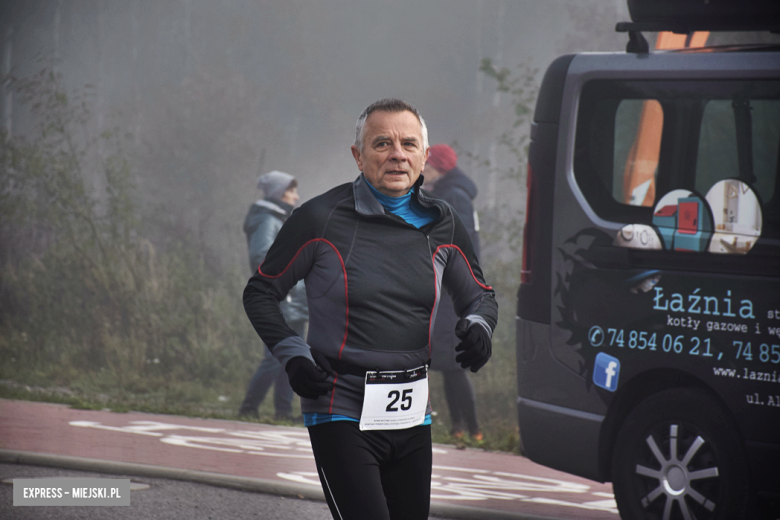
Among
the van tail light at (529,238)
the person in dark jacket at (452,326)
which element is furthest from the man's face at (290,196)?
the van tail light at (529,238)

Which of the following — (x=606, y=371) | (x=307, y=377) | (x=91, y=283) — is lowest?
(x=606, y=371)

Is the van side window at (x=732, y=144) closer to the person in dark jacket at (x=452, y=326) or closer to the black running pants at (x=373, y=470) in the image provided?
the black running pants at (x=373, y=470)

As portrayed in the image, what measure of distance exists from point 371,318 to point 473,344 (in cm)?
30

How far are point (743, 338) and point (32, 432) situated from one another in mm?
4993

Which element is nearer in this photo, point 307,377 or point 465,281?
point 307,377

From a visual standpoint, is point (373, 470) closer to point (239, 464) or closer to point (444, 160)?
point (239, 464)

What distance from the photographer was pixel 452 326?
7.35m

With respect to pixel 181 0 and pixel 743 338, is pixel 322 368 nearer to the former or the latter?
pixel 743 338

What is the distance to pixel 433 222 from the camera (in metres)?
3.13

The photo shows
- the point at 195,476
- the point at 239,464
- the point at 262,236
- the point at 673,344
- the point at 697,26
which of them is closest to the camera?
the point at 673,344

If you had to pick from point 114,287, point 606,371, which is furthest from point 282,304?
point 606,371

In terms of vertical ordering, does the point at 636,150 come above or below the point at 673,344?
above

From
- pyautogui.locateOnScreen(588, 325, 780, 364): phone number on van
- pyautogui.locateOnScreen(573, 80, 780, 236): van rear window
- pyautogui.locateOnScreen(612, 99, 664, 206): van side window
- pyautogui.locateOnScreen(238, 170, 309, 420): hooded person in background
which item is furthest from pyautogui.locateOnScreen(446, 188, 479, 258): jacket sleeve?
pyautogui.locateOnScreen(588, 325, 780, 364): phone number on van

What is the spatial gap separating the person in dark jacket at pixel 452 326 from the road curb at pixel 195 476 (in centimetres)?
172
